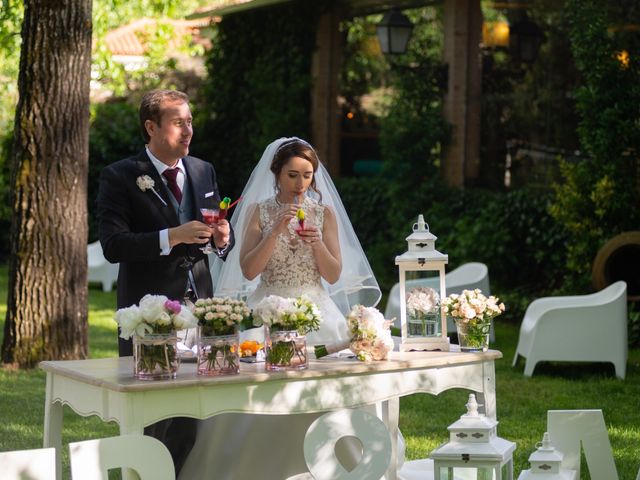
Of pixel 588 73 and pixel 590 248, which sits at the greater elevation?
pixel 588 73

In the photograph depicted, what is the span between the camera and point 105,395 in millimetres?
4637

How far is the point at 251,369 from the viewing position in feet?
16.1

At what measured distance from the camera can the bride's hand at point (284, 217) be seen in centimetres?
543

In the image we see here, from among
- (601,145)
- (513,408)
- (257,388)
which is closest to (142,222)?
(257,388)

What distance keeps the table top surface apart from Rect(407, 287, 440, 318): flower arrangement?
0.64 ft

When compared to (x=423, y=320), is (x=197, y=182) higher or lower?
higher

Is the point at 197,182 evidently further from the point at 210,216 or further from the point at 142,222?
the point at 210,216

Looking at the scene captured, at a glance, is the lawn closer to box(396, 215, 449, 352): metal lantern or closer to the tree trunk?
the tree trunk

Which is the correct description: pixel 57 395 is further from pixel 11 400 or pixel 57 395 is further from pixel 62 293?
pixel 62 293

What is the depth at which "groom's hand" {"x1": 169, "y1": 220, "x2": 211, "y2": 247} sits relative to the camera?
5.08 metres

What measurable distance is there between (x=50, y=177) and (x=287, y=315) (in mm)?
5106

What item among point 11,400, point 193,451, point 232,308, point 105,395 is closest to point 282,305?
point 232,308

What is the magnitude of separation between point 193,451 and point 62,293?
13.8 ft

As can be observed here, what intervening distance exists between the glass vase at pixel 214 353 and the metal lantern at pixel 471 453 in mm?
950
